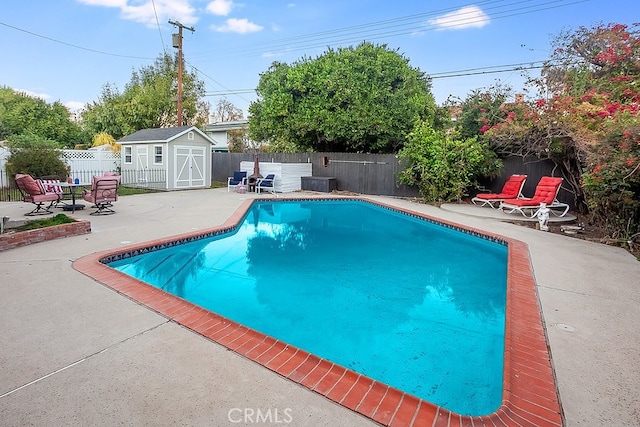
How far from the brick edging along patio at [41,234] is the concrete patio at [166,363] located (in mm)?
937

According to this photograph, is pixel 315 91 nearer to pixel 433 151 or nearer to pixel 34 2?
pixel 433 151

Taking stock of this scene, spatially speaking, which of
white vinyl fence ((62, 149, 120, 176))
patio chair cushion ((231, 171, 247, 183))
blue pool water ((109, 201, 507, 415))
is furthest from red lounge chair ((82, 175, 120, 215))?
white vinyl fence ((62, 149, 120, 176))

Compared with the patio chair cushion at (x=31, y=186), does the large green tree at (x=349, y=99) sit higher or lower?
higher

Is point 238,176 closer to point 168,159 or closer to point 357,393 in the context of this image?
point 168,159

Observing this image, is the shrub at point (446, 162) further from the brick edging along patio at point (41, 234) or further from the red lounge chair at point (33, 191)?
the red lounge chair at point (33, 191)

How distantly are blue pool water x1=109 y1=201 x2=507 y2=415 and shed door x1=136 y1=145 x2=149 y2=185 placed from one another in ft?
30.4

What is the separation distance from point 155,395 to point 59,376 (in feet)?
2.29

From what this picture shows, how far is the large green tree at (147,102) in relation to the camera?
72.3 ft

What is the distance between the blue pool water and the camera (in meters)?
2.95

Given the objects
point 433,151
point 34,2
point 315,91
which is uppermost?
point 34,2

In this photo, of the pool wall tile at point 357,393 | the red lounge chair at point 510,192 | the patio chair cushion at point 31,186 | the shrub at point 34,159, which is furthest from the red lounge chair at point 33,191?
the red lounge chair at point 510,192

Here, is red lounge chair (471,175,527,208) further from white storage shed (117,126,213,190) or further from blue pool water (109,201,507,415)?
white storage shed (117,126,213,190)

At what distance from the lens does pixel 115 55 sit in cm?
2064

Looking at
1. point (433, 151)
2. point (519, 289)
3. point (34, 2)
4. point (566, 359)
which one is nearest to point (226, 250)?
point (519, 289)
